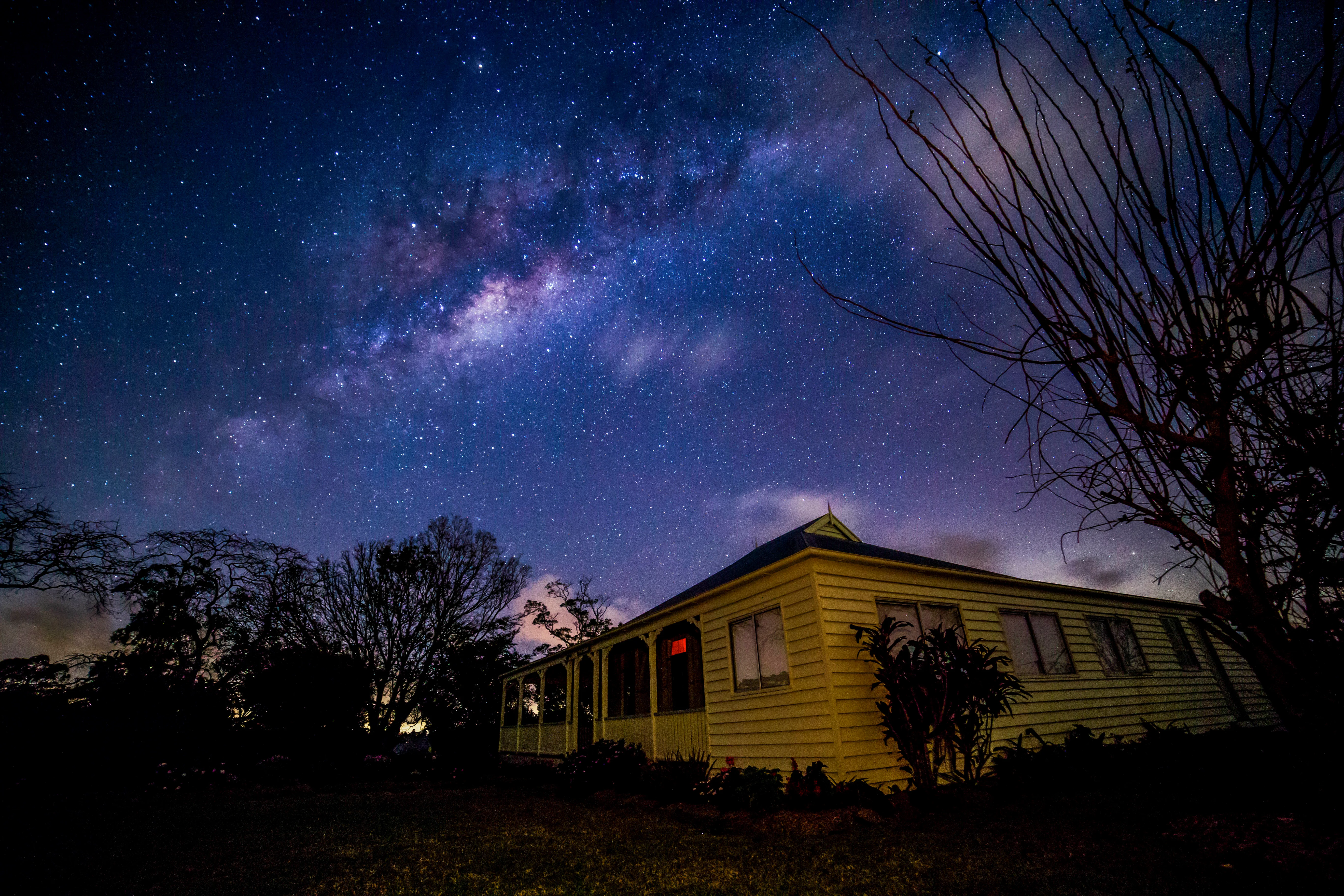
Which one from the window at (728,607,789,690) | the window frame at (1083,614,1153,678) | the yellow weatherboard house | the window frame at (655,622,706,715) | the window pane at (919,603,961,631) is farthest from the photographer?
the window frame at (1083,614,1153,678)

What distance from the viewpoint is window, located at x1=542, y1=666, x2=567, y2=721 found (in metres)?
19.3

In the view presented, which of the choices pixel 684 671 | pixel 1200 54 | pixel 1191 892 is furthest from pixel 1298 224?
pixel 684 671

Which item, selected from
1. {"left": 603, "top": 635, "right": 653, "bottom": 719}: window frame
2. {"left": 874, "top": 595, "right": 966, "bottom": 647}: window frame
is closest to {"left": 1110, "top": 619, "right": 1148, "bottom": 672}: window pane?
{"left": 874, "top": 595, "right": 966, "bottom": 647}: window frame

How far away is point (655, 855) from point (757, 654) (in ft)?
14.9

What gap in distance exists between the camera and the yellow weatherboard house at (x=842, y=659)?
28.3ft

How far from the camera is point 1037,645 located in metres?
11.5

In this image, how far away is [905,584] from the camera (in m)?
10.1

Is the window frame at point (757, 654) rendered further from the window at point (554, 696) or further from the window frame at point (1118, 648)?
the window at point (554, 696)

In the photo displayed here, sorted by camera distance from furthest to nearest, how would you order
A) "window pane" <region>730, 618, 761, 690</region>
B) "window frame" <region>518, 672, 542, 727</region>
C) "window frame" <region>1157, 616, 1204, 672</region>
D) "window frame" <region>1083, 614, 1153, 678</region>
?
"window frame" <region>518, 672, 542, 727</region> → "window frame" <region>1157, 616, 1204, 672</region> → "window frame" <region>1083, 614, 1153, 678</region> → "window pane" <region>730, 618, 761, 690</region>

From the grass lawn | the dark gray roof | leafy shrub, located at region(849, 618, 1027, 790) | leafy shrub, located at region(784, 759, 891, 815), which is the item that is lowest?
the grass lawn

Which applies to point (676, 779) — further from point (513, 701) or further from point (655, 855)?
point (513, 701)

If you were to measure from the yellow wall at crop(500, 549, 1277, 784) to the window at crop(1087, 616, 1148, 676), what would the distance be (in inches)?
7.6

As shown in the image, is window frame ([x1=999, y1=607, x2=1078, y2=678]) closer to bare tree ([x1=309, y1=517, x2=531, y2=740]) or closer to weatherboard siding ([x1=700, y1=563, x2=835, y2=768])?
weatherboard siding ([x1=700, y1=563, x2=835, y2=768])

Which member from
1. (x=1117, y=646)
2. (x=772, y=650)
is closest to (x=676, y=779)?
(x=772, y=650)
